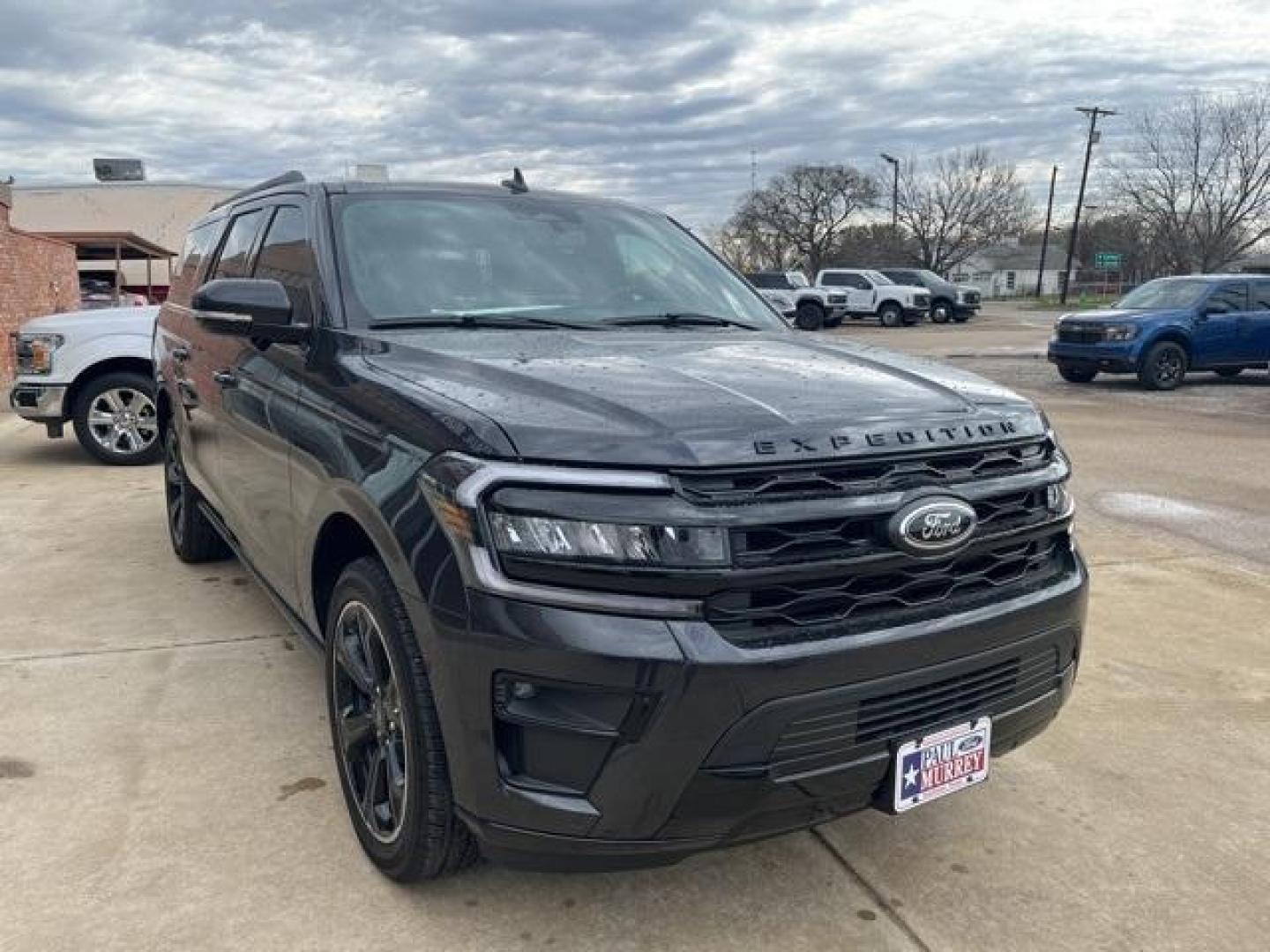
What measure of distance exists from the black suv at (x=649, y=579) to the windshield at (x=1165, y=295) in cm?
1539

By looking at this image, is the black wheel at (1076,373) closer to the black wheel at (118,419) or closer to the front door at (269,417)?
the black wheel at (118,419)

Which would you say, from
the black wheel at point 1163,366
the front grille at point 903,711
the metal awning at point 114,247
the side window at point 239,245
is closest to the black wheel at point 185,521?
the side window at point 239,245

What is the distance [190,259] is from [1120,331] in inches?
555

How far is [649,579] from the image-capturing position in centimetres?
213

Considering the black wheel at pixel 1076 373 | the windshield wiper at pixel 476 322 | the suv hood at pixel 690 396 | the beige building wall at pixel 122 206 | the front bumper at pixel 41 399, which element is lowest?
the black wheel at pixel 1076 373

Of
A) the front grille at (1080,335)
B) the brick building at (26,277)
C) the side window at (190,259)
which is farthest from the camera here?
the front grille at (1080,335)

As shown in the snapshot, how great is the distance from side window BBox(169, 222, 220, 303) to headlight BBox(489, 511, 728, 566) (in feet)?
11.7

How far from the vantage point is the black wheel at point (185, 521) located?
556 cm

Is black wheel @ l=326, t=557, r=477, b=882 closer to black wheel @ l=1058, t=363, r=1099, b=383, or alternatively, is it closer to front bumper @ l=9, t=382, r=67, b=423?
front bumper @ l=9, t=382, r=67, b=423

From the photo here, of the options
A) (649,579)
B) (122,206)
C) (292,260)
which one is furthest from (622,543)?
(122,206)

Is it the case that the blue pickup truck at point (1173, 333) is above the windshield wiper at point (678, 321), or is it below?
below

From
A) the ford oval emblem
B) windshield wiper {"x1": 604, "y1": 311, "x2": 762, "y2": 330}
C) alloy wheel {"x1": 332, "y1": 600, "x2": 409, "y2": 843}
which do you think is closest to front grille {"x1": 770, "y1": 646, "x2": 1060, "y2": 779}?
the ford oval emblem

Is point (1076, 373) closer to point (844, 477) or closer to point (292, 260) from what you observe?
point (292, 260)

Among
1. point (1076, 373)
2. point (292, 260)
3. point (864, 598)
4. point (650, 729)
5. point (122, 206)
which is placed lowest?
point (1076, 373)
